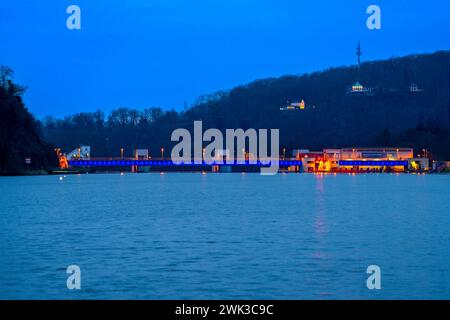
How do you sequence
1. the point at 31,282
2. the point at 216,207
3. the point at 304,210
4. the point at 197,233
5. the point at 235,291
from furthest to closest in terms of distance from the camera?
the point at 216,207, the point at 304,210, the point at 197,233, the point at 31,282, the point at 235,291

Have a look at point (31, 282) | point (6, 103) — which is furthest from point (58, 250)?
point (6, 103)

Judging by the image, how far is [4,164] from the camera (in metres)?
153

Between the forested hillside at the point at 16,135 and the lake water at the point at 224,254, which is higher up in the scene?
the forested hillside at the point at 16,135

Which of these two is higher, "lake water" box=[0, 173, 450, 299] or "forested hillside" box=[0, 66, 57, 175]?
"forested hillside" box=[0, 66, 57, 175]

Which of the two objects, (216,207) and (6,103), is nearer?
(216,207)

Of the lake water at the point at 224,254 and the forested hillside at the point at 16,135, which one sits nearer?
the lake water at the point at 224,254

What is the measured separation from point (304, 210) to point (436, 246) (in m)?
25.3

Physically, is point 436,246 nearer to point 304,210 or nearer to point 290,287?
point 290,287

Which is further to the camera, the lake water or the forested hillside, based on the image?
the forested hillside

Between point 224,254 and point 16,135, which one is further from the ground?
point 16,135

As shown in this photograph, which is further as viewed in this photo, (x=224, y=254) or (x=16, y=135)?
(x=16, y=135)
